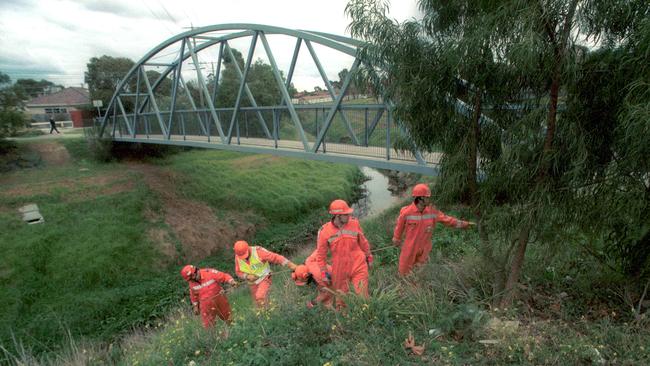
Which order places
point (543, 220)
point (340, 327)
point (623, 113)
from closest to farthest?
point (623, 113) → point (543, 220) → point (340, 327)

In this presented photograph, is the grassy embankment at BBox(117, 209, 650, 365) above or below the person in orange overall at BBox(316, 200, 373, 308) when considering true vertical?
below

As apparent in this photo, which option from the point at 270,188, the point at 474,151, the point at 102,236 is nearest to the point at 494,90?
the point at 474,151

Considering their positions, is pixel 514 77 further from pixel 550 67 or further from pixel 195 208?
pixel 195 208

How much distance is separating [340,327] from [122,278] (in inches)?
408

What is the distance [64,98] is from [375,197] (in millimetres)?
46490

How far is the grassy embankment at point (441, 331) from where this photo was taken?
304 cm

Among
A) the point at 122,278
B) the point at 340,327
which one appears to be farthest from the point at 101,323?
the point at 340,327

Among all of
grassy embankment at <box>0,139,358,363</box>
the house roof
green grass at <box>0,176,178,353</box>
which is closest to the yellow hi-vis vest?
grassy embankment at <box>0,139,358,363</box>

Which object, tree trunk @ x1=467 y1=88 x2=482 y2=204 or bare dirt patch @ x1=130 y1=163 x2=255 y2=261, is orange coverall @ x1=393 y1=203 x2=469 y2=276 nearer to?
tree trunk @ x1=467 y1=88 x2=482 y2=204

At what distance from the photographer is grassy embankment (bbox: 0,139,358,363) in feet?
30.9

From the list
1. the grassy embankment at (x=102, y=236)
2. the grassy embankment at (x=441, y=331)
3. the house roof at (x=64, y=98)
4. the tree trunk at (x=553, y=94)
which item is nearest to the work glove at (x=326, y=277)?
the grassy embankment at (x=441, y=331)

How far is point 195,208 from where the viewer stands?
16547 millimetres

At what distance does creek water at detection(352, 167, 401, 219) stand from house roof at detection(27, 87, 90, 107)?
38.9 meters

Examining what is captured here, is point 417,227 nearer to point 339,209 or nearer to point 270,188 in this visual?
point 339,209
